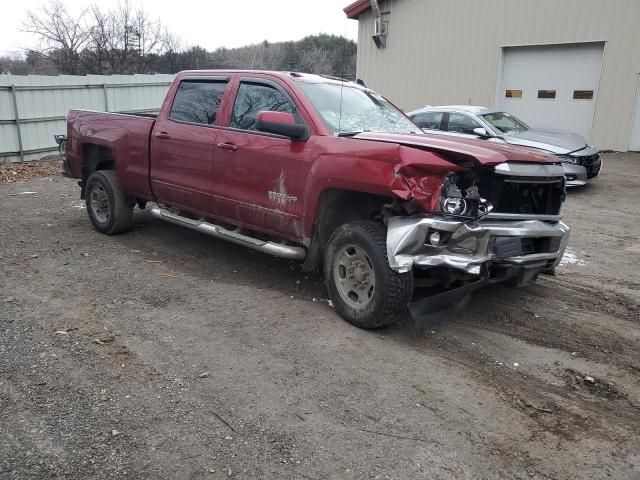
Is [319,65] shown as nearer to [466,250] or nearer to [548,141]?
[548,141]

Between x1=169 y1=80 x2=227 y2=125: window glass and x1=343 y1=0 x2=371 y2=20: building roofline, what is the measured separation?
49.0 feet

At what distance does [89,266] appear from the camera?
586cm

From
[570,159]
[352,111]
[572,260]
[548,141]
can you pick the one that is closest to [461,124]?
[548,141]

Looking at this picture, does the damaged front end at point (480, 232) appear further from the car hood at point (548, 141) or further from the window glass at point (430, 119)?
the window glass at point (430, 119)

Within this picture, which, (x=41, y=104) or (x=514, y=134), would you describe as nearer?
(x=514, y=134)

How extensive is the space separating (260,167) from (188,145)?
1140 mm

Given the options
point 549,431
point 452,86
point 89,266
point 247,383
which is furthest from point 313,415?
point 452,86

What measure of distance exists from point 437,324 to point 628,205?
6.69 metres

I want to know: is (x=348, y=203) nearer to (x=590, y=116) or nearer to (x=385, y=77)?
(x=590, y=116)

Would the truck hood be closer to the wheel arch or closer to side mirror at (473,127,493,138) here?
the wheel arch

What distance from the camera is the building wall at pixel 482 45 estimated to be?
14445mm

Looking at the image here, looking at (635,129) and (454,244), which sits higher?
(635,129)

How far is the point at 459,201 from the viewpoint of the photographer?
399 centimetres

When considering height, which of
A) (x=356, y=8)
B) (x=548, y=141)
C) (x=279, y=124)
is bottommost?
(x=548, y=141)
